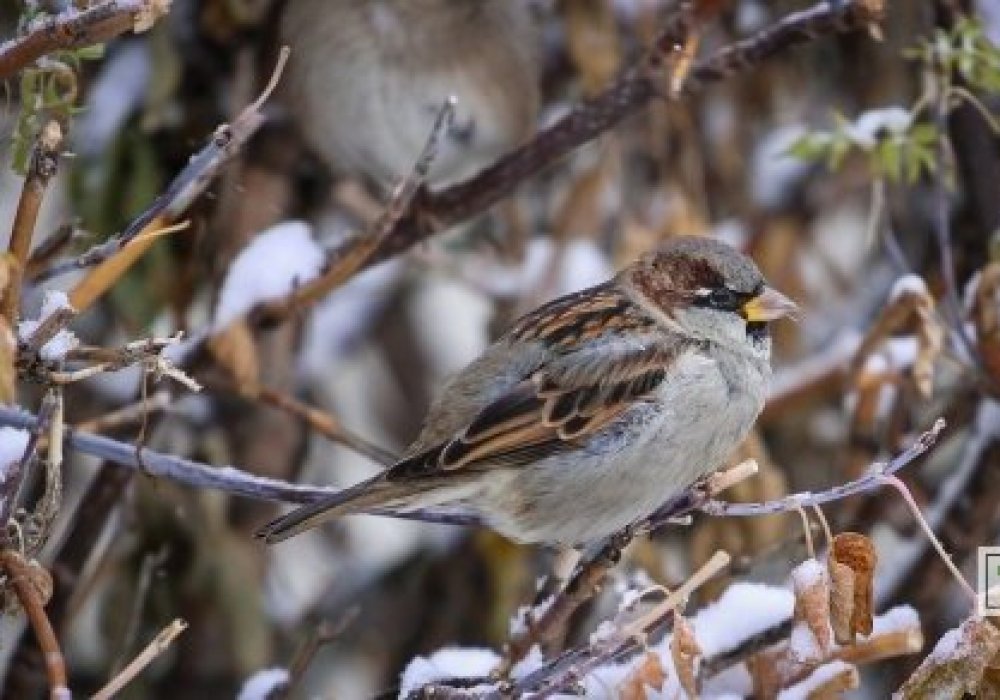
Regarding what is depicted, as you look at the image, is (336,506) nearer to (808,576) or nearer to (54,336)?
(54,336)

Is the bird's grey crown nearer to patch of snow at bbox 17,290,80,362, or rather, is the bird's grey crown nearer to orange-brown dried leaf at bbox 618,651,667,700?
orange-brown dried leaf at bbox 618,651,667,700

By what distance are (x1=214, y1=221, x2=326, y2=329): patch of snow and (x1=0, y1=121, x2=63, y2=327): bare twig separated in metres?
0.70

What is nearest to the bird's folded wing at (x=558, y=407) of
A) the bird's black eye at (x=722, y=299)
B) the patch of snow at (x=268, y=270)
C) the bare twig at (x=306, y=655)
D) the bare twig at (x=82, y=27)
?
the bird's black eye at (x=722, y=299)

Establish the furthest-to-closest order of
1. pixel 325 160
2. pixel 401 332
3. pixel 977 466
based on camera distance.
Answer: pixel 401 332
pixel 325 160
pixel 977 466

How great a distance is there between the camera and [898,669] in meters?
3.20

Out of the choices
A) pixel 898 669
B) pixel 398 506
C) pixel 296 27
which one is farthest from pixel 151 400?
pixel 898 669

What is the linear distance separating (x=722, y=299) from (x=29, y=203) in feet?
3.07

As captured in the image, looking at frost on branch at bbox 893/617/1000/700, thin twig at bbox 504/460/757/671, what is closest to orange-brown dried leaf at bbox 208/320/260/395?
thin twig at bbox 504/460/757/671

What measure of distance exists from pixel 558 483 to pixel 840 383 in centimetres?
102

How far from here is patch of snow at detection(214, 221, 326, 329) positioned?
234 cm

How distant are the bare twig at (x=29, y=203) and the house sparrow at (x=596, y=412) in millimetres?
553

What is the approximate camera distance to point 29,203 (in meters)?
1.58

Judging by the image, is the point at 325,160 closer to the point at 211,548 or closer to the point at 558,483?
the point at 211,548

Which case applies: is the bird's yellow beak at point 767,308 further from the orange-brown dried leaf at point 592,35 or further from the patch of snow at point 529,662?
the orange-brown dried leaf at point 592,35
